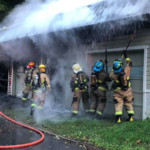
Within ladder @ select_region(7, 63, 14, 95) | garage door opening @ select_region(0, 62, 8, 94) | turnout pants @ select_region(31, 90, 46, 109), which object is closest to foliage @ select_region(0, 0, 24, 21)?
garage door opening @ select_region(0, 62, 8, 94)

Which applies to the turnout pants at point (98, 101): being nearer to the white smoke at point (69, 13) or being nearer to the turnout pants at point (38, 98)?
the turnout pants at point (38, 98)

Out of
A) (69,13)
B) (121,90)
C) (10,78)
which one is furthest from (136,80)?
(10,78)

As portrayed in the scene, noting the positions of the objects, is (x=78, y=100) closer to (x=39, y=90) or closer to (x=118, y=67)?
(x=39, y=90)

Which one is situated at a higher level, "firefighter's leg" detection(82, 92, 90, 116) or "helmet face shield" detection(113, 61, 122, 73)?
"helmet face shield" detection(113, 61, 122, 73)

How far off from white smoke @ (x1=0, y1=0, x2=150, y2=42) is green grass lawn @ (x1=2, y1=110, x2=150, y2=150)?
2.85 m

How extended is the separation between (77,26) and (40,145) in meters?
3.89

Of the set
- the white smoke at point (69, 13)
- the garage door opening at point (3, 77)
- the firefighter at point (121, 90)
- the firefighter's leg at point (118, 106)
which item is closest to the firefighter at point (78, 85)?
the firefighter at point (121, 90)

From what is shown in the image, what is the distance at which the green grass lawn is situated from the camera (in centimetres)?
451

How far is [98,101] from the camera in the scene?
22.4 feet

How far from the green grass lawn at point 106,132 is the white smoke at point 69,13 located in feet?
A: 9.35

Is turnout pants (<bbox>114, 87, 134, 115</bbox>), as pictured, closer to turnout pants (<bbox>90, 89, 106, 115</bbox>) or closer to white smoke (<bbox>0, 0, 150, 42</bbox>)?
turnout pants (<bbox>90, 89, 106, 115</bbox>)

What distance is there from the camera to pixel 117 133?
201 inches

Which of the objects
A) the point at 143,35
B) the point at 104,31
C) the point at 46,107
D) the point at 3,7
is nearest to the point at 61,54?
the point at 46,107

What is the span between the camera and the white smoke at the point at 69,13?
610 cm
